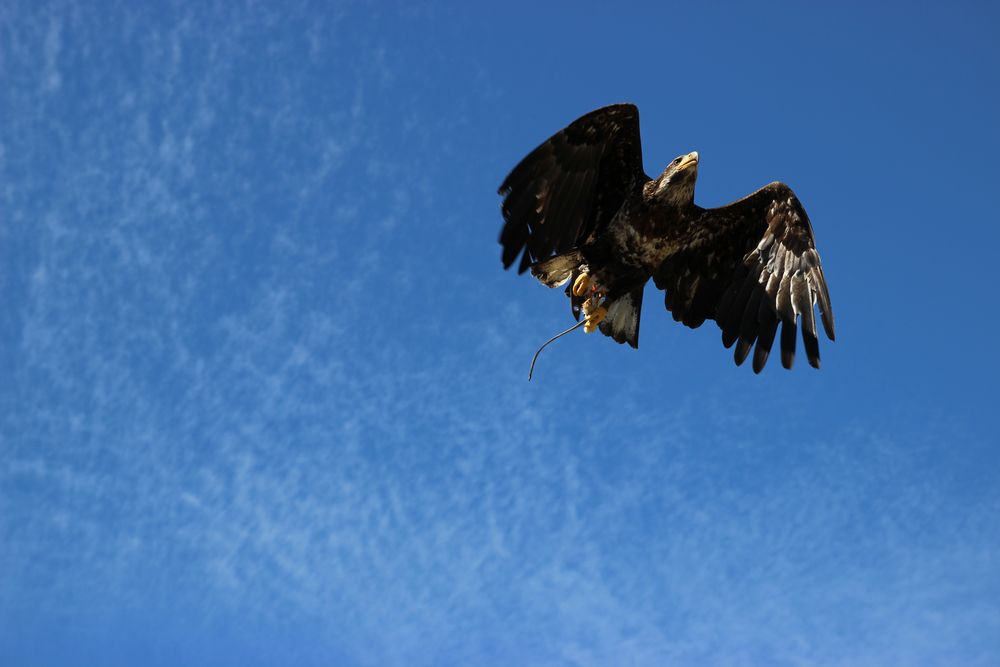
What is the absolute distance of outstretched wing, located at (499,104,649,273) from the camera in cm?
826

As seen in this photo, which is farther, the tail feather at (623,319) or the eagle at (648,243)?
the tail feather at (623,319)

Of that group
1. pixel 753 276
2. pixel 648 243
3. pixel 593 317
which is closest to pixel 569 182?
pixel 648 243

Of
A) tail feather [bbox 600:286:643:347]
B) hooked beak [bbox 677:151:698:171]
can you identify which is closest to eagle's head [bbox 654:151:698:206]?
hooked beak [bbox 677:151:698:171]

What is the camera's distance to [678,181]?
8.28 metres

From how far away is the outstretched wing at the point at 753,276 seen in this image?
8266mm

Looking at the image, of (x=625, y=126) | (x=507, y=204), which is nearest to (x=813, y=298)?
(x=625, y=126)

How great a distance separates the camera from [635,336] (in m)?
8.82

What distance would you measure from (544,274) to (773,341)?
2.18 m

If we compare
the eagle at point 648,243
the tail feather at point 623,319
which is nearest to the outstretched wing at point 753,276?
the eagle at point 648,243

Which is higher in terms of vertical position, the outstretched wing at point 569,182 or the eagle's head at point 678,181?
the outstretched wing at point 569,182

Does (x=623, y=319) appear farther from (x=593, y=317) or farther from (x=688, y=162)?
(x=688, y=162)

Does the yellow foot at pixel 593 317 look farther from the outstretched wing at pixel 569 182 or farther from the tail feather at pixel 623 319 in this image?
the outstretched wing at pixel 569 182

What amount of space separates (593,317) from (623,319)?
15.3 inches

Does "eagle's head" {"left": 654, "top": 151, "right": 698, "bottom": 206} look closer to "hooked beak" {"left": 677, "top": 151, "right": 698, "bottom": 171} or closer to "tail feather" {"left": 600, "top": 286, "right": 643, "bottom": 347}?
"hooked beak" {"left": 677, "top": 151, "right": 698, "bottom": 171}
